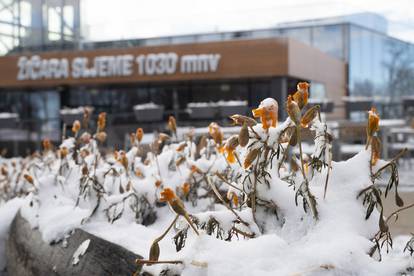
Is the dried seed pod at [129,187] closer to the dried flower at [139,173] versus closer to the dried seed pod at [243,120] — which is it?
the dried flower at [139,173]

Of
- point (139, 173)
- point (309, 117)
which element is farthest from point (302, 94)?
point (139, 173)

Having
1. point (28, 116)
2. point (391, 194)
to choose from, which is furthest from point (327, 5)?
point (391, 194)

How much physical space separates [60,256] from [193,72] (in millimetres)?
12896

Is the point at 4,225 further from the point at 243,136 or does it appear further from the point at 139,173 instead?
the point at 243,136

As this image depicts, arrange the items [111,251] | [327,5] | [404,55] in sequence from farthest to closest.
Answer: [404,55] < [327,5] < [111,251]

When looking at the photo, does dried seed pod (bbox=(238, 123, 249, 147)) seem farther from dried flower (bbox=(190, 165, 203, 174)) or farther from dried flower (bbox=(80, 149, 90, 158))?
dried flower (bbox=(80, 149, 90, 158))

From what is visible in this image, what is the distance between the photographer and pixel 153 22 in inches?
723

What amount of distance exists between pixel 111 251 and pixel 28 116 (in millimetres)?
17307

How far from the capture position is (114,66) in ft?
53.6

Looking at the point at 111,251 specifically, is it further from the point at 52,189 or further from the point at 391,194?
the point at 391,194

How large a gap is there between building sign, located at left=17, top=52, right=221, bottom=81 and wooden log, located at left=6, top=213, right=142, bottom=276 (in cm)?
1192

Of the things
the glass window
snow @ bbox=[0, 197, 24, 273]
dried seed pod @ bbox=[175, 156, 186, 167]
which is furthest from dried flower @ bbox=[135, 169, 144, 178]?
the glass window

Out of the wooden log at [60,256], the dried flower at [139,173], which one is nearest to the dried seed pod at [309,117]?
the wooden log at [60,256]

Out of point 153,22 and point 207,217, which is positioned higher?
point 153,22
